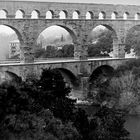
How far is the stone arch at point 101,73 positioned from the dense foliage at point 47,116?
1637 centimetres

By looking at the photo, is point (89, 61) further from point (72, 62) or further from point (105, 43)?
point (105, 43)

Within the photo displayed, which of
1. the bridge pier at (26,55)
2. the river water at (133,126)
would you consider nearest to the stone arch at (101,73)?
the bridge pier at (26,55)

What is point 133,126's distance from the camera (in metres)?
23.8

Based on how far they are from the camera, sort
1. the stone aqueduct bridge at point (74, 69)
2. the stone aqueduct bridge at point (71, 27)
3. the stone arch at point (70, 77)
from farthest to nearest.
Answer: the stone arch at point (70, 77) < the stone aqueduct bridge at point (71, 27) < the stone aqueduct bridge at point (74, 69)

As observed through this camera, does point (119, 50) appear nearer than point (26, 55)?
No

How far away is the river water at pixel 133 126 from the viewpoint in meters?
21.9

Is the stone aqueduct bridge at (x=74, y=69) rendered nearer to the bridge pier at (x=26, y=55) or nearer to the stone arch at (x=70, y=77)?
the stone arch at (x=70, y=77)

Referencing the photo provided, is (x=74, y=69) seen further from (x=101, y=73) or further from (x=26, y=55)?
(x=26, y=55)

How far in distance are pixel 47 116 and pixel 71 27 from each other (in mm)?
17550

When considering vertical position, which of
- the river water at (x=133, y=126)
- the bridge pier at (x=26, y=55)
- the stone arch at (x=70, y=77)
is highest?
the bridge pier at (x=26, y=55)

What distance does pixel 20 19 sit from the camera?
94.7 ft

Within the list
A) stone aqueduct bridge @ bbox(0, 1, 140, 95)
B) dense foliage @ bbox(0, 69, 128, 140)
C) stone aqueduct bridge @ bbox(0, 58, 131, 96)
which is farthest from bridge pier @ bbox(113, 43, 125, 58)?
dense foliage @ bbox(0, 69, 128, 140)

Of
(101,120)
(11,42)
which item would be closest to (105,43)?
(11,42)

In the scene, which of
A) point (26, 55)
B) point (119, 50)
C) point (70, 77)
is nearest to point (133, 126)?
point (70, 77)
